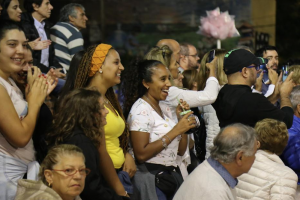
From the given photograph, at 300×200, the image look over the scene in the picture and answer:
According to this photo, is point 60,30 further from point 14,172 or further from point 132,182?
point 14,172

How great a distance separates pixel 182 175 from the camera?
4.77 meters

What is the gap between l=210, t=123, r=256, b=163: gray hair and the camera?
360cm

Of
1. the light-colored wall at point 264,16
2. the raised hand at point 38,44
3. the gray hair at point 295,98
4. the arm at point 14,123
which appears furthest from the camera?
the light-colored wall at point 264,16

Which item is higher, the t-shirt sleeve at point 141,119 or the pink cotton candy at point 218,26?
the pink cotton candy at point 218,26

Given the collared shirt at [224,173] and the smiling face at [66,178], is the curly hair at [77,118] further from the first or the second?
the collared shirt at [224,173]

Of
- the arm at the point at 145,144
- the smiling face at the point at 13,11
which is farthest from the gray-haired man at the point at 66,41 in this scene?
the arm at the point at 145,144

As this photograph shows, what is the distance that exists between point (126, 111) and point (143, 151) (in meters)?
0.49

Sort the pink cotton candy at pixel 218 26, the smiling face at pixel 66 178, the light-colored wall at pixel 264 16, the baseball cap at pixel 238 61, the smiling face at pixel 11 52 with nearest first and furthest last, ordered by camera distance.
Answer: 1. the smiling face at pixel 66 178
2. the smiling face at pixel 11 52
3. the baseball cap at pixel 238 61
4. the pink cotton candy at pixel 218 26
5. the light-colored wall at pixel 264 16

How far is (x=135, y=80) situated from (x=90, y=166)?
141 centimetres

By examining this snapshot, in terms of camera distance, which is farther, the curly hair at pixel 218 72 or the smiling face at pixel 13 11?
the smiling face at pixel 13 11

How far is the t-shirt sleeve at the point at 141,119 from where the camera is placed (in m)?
4.44

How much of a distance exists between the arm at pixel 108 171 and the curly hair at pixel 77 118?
0.10 m

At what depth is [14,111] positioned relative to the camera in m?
3.47

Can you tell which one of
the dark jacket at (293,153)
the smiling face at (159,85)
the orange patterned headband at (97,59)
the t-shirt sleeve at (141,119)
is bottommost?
the dark jacket at (293,153)
